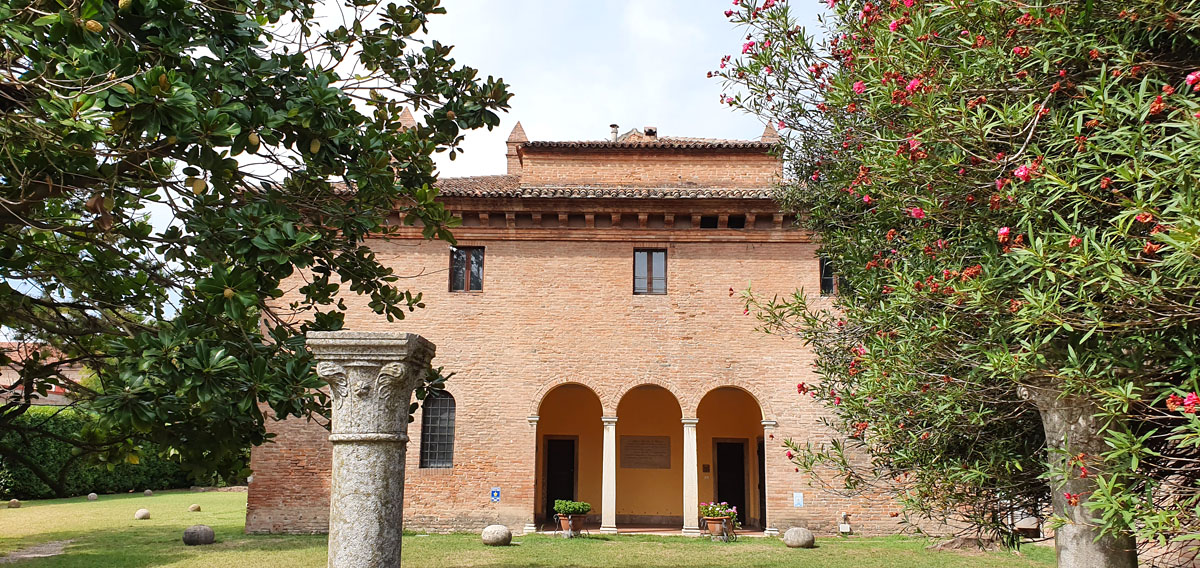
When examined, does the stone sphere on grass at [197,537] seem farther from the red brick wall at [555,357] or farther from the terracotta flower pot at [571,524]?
the terracotta flower pot at [571,524]

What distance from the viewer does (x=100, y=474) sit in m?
27.6

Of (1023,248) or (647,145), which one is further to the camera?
(647,145)

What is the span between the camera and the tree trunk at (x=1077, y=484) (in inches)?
189

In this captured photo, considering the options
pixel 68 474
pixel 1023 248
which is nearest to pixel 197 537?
pixel 1023 248

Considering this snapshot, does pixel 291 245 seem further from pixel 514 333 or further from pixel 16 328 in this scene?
pixel 514 333

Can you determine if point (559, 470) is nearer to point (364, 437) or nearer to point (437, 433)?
point (437, 433)

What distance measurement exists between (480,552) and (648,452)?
723cm

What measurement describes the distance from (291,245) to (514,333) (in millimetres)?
11140

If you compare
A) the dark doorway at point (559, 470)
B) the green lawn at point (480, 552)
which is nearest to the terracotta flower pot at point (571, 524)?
the green lawn at point (480, 552)

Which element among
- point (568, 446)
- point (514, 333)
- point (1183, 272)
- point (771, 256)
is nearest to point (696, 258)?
point (771, 256)

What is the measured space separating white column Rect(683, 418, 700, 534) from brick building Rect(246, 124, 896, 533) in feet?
0.13

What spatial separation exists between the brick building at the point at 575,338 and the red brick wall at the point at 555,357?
0.09 feet

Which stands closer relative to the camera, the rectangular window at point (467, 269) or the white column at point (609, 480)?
the white column at point (609, 480)

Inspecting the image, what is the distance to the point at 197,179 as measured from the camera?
4953 mm
